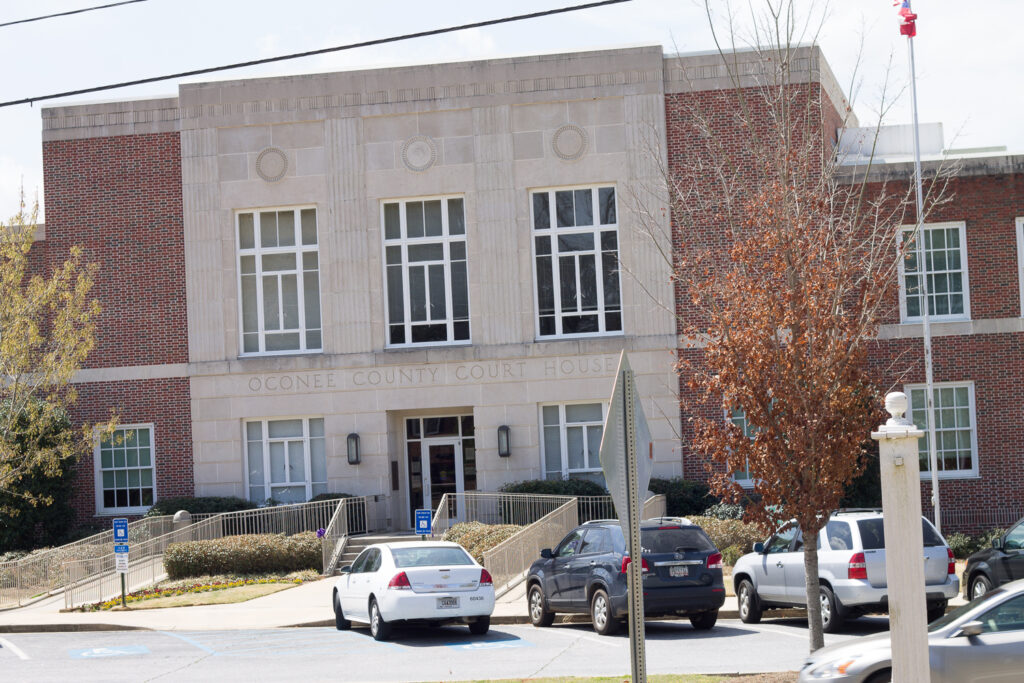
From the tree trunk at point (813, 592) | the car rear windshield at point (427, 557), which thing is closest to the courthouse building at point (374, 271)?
the car rear windshield at point (427, 557)

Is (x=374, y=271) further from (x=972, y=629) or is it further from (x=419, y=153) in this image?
(x=972, y=629)

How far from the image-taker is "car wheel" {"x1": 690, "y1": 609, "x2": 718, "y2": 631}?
18016 mm

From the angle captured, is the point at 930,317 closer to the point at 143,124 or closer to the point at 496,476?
the point at 496,476

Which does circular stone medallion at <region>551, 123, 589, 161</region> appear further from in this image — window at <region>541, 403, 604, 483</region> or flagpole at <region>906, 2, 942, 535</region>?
flagpole at <region>906, 2, 942, 535</region>

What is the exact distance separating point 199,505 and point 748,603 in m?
17.4

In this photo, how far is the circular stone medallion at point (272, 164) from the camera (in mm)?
33219

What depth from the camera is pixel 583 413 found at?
3222 centimetres

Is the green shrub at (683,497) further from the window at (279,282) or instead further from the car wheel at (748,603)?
the car wheel at (748,603)

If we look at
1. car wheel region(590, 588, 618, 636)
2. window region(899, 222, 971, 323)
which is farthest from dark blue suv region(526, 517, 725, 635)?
window region(899, 222, 971, 323)

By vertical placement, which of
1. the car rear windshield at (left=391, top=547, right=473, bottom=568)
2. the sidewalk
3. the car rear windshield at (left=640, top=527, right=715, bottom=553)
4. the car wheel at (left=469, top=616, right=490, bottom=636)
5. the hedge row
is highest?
the car rear windshield at (left=640, top=527, right=715, bottom=553)

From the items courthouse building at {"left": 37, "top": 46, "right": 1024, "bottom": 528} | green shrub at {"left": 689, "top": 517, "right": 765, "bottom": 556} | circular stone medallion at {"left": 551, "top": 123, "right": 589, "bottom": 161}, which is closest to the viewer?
green shrub at {"left": 689, "top": 517, "right": 765, "bottom": 556}

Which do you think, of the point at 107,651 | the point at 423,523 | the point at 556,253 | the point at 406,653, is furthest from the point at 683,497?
the point at 107,651

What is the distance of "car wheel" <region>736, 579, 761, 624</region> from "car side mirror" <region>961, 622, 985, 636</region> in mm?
8145

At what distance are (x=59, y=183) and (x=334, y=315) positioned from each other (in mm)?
8517
